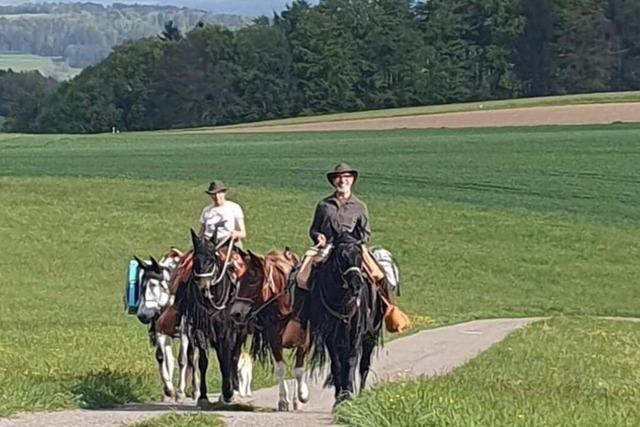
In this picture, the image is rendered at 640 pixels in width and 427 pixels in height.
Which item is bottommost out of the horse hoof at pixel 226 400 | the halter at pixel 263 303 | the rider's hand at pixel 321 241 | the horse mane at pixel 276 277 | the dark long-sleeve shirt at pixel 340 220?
the horse hoof at pixel 226 400

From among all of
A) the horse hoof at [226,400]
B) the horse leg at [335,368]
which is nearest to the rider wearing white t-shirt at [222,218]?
the horse hoof at [226,400]

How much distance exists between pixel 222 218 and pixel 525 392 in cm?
373

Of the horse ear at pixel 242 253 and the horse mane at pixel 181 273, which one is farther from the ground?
the horse ear at pixel 242 253

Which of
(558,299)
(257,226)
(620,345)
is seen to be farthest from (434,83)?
(620,345)

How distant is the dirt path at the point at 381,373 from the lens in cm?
1059

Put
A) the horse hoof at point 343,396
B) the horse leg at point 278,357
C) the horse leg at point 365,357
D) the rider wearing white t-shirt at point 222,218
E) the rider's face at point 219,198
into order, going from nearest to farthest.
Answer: the horse hoof at point 343,396 < the horse leg at point 365,357 < the horse leg at point 278,357 < the rider wearing white t-shirt at point 222,218 < the rider's face at point 219,198

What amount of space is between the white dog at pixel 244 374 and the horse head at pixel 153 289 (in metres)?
1.11

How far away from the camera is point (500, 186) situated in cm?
4516

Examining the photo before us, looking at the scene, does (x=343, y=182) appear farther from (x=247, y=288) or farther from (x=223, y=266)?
(x=247, y=288)

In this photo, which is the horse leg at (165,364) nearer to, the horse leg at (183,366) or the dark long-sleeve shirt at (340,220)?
the horse leg at (183,366)

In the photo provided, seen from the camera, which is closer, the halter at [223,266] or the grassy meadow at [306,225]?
the halter at [223,266]

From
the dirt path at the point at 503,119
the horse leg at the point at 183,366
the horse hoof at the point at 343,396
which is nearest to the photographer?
the horse hoof at the point at 343,396

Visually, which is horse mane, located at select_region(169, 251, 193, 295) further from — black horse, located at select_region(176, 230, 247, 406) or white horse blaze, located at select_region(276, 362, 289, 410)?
white horse blaze, located at select_region(276, 362, 289, 410)

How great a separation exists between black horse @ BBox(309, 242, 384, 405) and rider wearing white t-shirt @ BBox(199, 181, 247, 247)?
1556 millimetres
